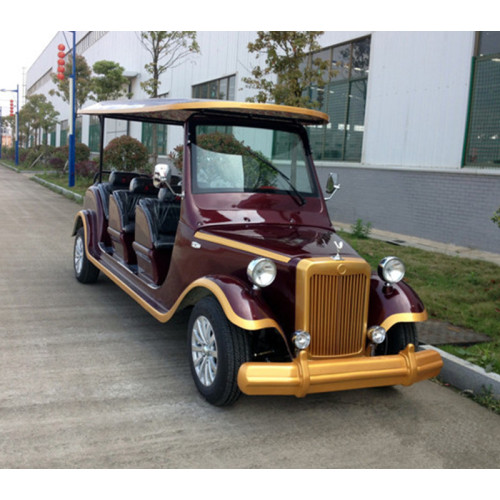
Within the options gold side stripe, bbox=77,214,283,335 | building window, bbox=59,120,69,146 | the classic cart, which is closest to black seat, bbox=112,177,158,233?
the classic cart

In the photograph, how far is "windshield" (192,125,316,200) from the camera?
480 cm

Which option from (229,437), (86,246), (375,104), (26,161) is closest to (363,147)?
(375,104)

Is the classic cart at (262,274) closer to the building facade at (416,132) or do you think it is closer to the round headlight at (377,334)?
the round headlight at (377,334)

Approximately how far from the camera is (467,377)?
440 cm

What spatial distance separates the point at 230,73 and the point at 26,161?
2715cm

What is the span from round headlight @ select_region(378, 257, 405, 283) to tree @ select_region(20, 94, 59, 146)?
39764 millimetres

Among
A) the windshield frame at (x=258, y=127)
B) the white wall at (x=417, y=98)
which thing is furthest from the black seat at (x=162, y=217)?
the white wall at (x=417, y=98)

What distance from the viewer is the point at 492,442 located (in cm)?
359

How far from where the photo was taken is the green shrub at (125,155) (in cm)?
1831

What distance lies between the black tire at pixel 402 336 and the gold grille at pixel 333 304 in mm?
343

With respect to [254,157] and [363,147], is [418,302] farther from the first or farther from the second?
[363,147]

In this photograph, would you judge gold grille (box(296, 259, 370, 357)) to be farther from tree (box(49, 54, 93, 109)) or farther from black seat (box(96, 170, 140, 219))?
tree (box(49, 54, 93, 109))

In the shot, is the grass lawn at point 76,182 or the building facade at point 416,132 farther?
the grass lawn at point 76,182

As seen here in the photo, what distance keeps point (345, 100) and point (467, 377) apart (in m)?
10.1
